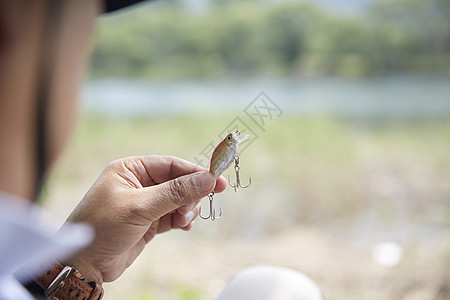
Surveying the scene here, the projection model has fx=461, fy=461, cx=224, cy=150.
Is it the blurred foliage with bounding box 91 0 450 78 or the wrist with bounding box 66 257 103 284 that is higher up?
the blurred foliage with bounding box 91 0 450 78

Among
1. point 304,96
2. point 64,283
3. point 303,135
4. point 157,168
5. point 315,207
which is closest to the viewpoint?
point 64,283

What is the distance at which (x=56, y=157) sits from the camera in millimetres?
578

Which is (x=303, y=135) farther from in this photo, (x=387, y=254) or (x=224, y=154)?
(x=224, y=154)

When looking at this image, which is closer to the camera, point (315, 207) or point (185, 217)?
point (185, 217)

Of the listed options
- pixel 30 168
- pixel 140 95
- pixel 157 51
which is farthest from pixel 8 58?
pixel 157 51

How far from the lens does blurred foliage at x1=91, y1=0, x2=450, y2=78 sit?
131 centimetres

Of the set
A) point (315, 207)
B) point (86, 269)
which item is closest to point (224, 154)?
point (86, 269)

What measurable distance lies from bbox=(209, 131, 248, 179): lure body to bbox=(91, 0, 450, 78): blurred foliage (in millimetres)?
684

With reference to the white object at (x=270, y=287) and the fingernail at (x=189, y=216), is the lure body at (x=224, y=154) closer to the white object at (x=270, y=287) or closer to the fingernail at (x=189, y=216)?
the fingernail at (x=189, y=216)

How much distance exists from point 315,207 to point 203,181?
1092 millimetres

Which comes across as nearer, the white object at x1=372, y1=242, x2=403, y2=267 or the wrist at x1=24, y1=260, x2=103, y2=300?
the wrist at x1=24, y1=260, x2=103, y2=300

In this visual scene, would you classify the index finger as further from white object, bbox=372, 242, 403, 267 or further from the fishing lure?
white object, bbox=372, 242, 403, 267

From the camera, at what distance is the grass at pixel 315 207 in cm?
141

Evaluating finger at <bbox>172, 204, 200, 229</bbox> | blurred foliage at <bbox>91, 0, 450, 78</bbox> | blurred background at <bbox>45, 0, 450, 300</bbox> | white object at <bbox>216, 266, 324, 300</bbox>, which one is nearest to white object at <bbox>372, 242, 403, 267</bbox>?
blurred background at <bbox>45, 0, 450, 300</bbox>
